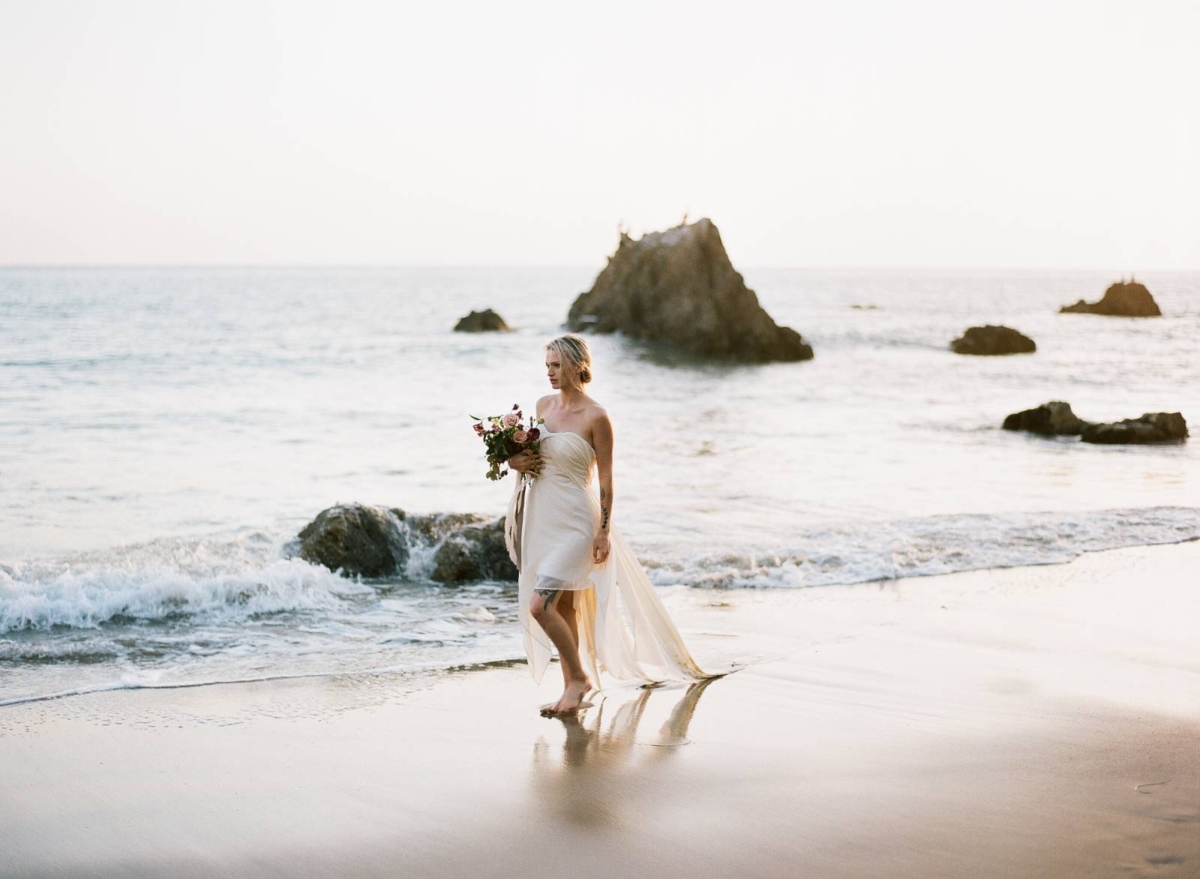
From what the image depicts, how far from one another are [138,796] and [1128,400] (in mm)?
28224

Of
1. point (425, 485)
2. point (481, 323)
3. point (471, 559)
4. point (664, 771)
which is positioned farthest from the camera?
point (481, 323)

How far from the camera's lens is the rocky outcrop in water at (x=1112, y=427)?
18.9m

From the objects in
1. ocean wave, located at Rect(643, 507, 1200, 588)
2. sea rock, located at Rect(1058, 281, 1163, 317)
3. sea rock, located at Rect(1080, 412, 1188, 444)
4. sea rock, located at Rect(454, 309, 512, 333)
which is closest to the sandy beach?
ocean wave, located at Rect(643, 507, 1200, 588)

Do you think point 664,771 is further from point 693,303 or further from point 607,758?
point 693,303

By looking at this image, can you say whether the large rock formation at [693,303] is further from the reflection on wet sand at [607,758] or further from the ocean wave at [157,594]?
the reflection on wet sand at [607,758]

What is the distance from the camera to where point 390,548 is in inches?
396

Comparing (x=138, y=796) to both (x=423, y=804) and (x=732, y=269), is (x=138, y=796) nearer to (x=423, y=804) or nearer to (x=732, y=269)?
(x=423, y=804)

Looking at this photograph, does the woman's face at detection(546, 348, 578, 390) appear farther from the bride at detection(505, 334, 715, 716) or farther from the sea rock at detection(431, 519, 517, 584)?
the sea rock at detection(431, 519, 517, 584)

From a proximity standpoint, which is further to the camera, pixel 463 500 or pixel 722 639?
pixel 463 500

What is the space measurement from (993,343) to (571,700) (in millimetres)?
39936

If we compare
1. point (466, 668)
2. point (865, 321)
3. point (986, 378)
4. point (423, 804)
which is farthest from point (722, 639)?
point (865, 321)

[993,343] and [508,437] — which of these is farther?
[993,343]

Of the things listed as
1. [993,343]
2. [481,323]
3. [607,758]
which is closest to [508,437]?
[607,758]

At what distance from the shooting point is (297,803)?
4.71 metres
